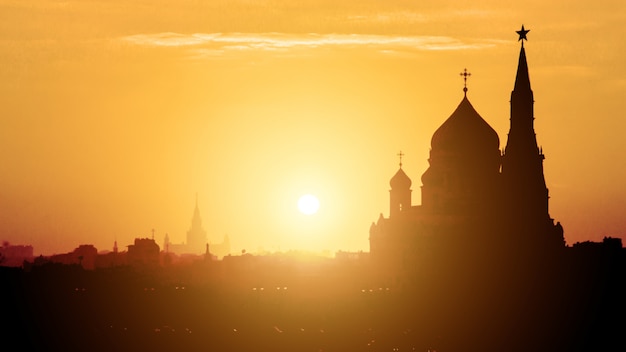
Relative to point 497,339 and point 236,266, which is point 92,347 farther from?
point 236,266

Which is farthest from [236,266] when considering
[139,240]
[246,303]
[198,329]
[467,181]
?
[467,181]

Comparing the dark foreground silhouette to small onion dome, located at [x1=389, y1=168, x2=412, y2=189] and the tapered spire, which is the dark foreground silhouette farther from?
the tapered spire

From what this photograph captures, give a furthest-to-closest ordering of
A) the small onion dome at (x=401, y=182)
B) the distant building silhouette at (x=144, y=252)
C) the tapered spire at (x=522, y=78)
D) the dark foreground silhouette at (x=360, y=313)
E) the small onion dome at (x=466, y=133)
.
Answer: the distant building silhouette at (x=144, y=252) < the small onion dome at (x=401, y=182) < the small onion dome at (x=466, y=133) < the dark foreground silhouette at (x=360, y=313) < the tapered spire at (x=522, y=78)

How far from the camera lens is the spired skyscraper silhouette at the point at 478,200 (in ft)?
337

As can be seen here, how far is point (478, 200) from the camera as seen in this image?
363ft

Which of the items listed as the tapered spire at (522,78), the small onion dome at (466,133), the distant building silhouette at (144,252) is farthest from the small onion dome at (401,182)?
the distant building silhouette at (144,252)

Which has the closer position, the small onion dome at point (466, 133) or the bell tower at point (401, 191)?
the small onion dome at point (466, 133)

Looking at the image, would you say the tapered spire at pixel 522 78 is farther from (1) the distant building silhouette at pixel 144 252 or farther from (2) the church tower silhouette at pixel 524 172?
(1) the distant building silhouette at pixel 144 252

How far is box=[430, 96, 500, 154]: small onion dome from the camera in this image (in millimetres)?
109812

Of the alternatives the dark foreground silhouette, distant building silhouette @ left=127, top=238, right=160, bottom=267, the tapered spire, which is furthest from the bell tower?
distant building silhouette @ left=127, top=238, right=160, bottom=267

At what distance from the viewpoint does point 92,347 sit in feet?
339

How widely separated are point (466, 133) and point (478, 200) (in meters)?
4.07

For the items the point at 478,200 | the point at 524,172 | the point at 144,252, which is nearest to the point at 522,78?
the point at 524,172

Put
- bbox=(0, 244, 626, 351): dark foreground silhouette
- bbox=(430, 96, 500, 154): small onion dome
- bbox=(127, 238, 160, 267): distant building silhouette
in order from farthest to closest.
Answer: bbox=(127, 238, 160, 267): distant building silhouette, bbox=(430, 96, 500, 154): small onion dome, bbox=(0, 244, 626, 351): dark foreground silhouette
